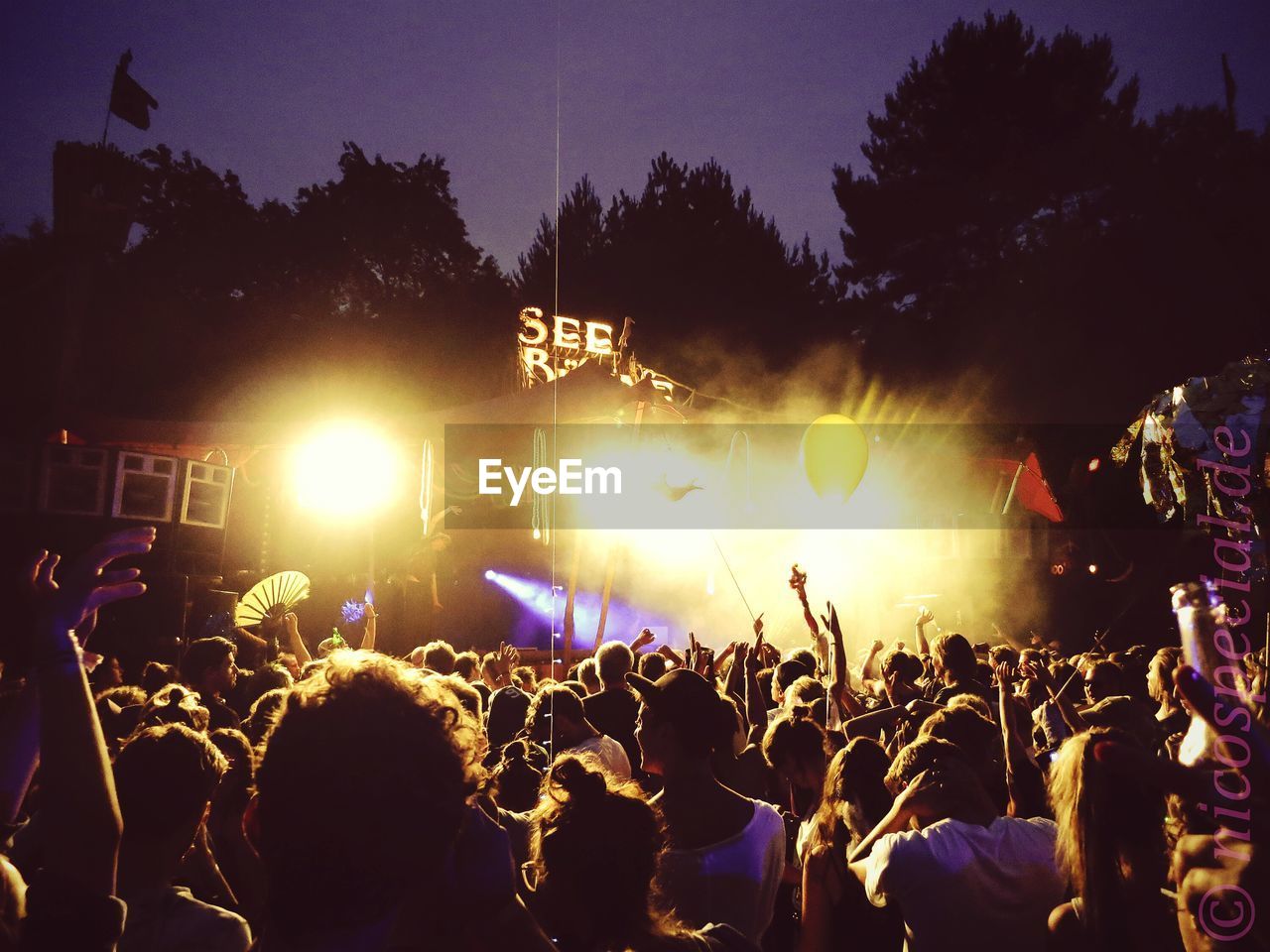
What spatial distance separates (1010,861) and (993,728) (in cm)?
94

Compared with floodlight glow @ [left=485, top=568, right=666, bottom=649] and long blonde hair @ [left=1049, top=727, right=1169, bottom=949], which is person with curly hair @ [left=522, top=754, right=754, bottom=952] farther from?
floodlight glow @ [left=485, top=568, right=666, bottom=649]

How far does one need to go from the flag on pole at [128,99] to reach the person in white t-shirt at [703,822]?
55.2 feet

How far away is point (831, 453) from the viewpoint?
10.2m

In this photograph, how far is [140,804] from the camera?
204 cm

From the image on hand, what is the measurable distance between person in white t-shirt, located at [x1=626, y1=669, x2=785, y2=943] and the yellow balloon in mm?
7658

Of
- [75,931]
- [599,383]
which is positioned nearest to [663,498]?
[599,383]

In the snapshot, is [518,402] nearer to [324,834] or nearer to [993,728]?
[993,728]

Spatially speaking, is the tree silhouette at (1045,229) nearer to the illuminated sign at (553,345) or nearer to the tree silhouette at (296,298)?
the illuminated sign at (553,345)

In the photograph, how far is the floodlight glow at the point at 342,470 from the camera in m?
13.4

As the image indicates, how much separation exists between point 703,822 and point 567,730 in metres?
1.60

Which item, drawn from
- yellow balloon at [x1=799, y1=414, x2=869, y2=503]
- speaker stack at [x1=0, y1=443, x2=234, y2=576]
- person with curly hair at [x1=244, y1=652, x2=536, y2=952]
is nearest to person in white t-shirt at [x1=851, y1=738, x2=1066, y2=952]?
person with curly hair at [x1=244, y1=652, x2=536, y2=952]

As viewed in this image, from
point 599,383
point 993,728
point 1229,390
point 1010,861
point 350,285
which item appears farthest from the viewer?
point 350,285

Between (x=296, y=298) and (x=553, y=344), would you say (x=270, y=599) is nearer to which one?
(x=553, y=344)
